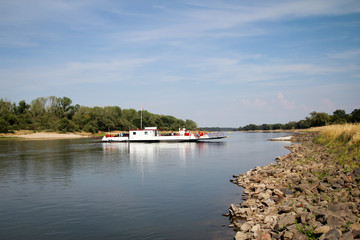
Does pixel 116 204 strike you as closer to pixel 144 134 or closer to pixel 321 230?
pixel 321 230

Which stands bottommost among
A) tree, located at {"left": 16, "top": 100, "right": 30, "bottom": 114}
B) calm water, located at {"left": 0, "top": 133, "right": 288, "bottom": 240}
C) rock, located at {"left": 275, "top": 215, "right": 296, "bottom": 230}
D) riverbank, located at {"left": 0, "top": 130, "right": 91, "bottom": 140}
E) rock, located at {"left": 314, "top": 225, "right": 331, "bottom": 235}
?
calm water, located at {"left": 0, "top": 133, "right": 288, "bottom": 240}

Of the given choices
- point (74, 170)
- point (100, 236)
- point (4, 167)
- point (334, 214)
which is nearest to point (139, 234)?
point (100, 236)

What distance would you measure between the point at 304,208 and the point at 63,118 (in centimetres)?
14667

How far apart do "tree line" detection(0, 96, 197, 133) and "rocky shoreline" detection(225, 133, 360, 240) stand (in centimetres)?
12059

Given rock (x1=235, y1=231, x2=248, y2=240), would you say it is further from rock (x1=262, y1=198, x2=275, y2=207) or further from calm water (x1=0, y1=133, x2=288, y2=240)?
rock (x1=262, y1=198, x2=275, y2=207)

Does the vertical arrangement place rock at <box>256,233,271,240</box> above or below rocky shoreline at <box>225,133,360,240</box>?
Answer: below

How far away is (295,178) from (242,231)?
29.7 feet

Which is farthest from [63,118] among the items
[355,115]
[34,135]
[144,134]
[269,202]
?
[269,202]

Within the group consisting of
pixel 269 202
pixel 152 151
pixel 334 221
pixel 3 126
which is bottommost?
pixel 152 151

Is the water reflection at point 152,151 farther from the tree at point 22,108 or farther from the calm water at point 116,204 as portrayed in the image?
the tree at point 22,108

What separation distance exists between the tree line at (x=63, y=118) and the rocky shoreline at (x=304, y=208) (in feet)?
396

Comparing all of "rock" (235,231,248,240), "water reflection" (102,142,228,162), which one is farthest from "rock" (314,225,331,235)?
"water reflection" (102,142,228,162)

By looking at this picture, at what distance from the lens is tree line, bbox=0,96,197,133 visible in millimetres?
134650

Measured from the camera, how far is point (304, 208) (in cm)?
1405
